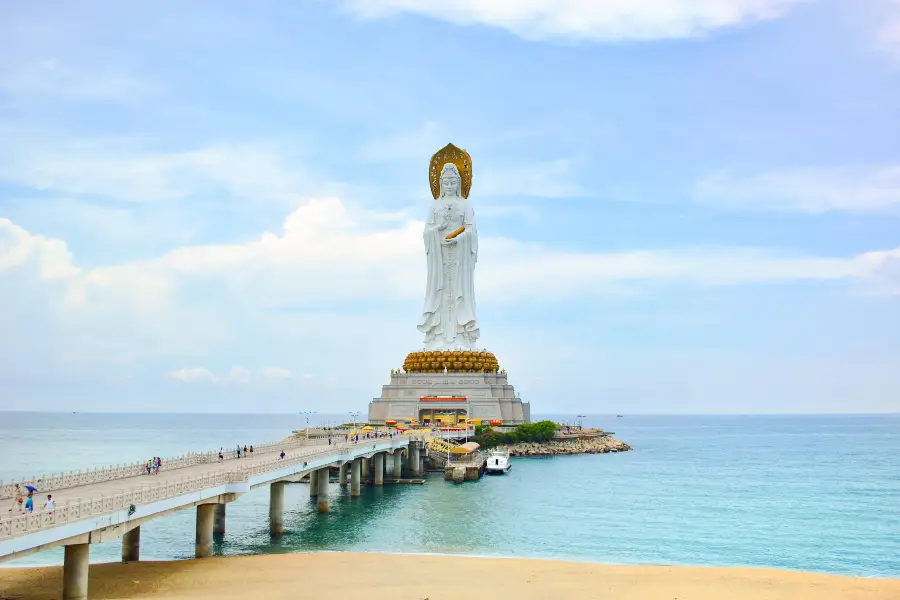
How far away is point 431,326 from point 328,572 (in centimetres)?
4473

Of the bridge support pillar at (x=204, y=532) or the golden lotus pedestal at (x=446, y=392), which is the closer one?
the bridge support pillar at (x=204, y=532)

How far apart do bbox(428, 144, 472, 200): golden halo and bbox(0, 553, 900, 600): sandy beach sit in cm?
4653

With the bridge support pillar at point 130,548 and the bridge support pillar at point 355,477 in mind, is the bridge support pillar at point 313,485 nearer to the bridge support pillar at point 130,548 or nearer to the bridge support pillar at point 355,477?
the bridge support pillar at point 355,477

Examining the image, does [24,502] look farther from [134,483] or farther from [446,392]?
[446,392]

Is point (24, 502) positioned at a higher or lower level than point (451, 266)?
lower

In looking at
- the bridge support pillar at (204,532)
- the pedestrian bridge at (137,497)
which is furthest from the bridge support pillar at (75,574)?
the bridge support pillar at (204,532)

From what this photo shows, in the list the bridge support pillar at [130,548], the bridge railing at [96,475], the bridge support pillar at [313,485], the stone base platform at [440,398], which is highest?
the stone base platform at [440,398]

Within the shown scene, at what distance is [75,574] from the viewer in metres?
16.9

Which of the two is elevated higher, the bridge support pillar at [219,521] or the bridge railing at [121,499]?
the bridge railing at [121,499]

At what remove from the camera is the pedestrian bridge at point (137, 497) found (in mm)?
15742

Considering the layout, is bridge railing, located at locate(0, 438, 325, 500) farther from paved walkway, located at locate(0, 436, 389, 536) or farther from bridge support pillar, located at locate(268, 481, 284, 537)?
bridge support pillar, located at locate(268, 481, 284, 537)

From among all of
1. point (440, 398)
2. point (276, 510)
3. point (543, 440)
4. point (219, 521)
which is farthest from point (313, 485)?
point (543, 440)

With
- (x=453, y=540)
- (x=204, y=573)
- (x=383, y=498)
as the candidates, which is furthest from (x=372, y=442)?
(x=204, y=573)

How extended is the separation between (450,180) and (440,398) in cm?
1687
